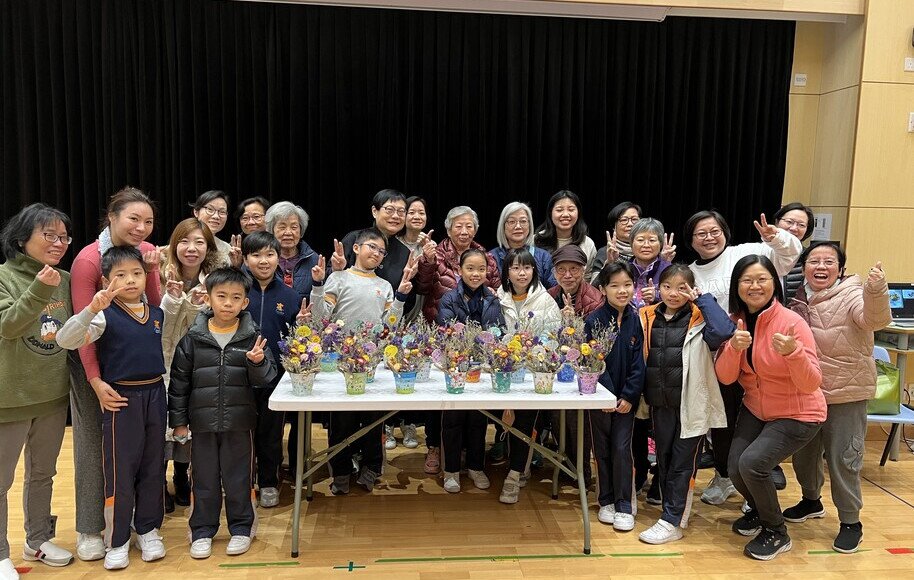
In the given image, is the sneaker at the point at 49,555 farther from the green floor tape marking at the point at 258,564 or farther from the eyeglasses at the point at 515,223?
the eyeglasses at the point at 515,223

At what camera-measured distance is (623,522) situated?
10.1ft

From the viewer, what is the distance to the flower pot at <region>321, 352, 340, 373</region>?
3021 millimetres

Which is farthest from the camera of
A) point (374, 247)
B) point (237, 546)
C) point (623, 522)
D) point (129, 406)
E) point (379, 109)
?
point (379, 109)

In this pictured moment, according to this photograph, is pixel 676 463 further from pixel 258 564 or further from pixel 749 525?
pixel 258 564

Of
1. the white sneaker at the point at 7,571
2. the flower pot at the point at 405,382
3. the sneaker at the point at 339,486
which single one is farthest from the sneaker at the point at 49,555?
the flower pot at the point at 405,382

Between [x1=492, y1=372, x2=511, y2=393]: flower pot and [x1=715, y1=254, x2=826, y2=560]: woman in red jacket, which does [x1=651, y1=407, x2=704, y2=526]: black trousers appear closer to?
[x1=715, y1=254, x2=826, y2=560]: woman in red jacket

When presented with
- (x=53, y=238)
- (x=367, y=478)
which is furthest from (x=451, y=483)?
(x=53, y=238)

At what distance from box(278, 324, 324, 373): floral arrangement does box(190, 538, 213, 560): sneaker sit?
908 millimetres

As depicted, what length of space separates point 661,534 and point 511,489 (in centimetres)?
80

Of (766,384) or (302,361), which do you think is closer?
(302,361)

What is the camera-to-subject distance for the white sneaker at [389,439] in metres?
4.25

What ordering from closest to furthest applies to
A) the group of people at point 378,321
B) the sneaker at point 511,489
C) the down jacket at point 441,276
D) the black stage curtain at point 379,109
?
1. the group of people at point 378,321
2. the sneaker at point 511,489
3. the down jacket at point 441,276
4. the black stage curtain at point 379,109

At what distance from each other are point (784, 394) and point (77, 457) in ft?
10.1

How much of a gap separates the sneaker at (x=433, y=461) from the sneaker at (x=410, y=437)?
0.42 m
